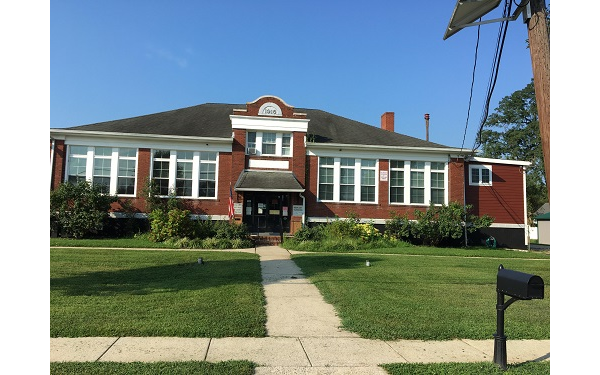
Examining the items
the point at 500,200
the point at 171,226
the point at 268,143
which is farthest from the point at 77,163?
the point at 500,200

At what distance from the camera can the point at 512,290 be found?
4484 millimetres

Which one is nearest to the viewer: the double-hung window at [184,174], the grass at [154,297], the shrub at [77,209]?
the grass at [154,297]

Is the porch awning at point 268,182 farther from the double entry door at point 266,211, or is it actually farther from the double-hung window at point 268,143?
the double-hung window at point 268,143

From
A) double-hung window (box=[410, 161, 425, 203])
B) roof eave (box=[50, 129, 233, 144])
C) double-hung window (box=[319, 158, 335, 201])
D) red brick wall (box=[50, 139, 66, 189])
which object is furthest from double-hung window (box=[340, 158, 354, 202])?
red brick wall (box=[50, 139, 66, 189])

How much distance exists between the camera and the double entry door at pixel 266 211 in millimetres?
21734

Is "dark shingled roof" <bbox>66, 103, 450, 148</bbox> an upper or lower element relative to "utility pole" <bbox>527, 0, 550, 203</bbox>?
upper

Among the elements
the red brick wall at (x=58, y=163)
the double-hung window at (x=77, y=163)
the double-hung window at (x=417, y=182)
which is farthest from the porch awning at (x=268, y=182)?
the red brick wall at (x=58, y=163)

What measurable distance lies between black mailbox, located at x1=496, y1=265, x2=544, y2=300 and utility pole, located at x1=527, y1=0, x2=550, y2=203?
3.39ft

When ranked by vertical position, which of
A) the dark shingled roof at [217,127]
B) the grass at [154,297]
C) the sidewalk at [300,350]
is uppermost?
the dark shingled roof at [217,127]

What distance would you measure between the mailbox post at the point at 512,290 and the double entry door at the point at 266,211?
17.2 m

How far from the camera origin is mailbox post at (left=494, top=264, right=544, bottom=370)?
4246 mm

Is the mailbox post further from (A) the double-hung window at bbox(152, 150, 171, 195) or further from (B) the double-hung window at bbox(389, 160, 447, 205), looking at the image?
(A) the double-hung window at bbox(152, 150, 171, 195)
